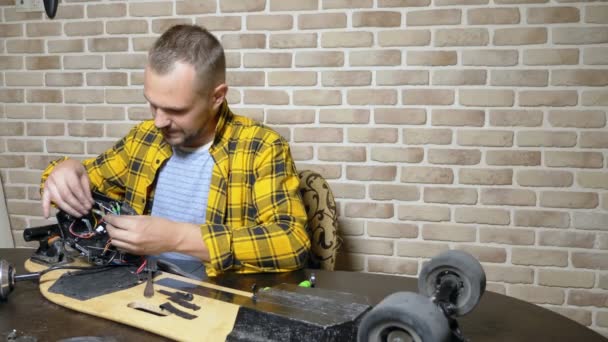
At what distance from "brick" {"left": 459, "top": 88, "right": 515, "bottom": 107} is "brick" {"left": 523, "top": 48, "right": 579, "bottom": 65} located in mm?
140

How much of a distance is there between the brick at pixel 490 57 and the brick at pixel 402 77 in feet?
0.54

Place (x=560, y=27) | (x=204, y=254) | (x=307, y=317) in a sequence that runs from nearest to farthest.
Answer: (x=307, y=317), (x=204, y=254), (x=560, y=27)

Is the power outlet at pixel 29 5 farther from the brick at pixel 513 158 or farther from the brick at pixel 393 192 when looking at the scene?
the brick at pixel 513 158

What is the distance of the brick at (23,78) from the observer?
2520 mm

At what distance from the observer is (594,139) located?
2039 millimetres

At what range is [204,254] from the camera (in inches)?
54.8

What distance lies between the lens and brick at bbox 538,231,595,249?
209 centimetres

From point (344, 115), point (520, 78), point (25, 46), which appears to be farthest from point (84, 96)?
point (520, 78)

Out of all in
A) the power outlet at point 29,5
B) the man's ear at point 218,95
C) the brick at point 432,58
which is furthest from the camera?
the power outlet at point 29,5

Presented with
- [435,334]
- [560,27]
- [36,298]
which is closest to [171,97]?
[36,298]

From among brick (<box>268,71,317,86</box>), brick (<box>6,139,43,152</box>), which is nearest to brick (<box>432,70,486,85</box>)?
brick (<box>268,71,317,86</box>)

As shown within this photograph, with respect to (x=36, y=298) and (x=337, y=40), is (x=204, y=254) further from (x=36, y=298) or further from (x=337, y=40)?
(x=337, y=40)

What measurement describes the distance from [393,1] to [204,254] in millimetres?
1295

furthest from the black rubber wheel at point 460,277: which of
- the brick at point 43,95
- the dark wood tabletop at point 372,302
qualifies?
the brick at point 43,95
